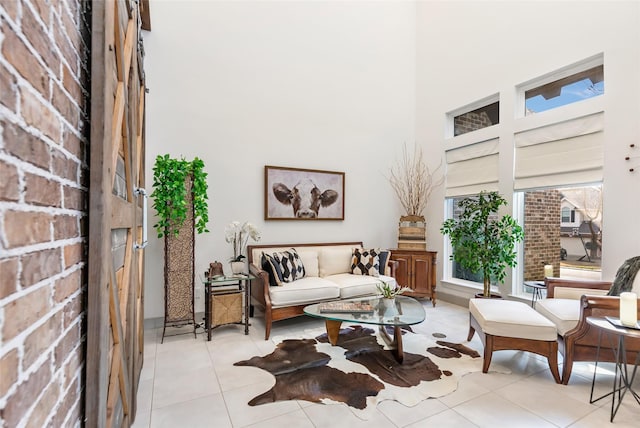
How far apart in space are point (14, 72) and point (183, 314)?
3.30 m

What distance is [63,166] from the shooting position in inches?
31.0

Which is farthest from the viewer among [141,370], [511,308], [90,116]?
[511,308]

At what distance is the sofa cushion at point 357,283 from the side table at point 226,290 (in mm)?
1127

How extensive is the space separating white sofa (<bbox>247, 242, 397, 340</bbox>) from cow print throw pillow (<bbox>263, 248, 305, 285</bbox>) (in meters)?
0.06

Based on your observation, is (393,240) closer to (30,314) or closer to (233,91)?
(233,91)

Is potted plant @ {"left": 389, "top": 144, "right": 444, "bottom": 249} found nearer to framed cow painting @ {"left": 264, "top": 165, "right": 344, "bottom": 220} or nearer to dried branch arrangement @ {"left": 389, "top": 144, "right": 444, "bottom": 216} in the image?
dried branch arrangement @ {"left": 389, "top": 144, "right": 444, "bottom": 216}

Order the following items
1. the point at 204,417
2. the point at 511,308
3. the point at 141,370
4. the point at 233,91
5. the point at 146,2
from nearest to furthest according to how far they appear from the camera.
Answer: the point at 204,417 < the point at 141,370 < the point at 511,308 < the point at 146,2 < the point at 233,91

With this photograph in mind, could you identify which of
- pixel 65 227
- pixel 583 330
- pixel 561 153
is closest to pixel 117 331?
pixel 65 227

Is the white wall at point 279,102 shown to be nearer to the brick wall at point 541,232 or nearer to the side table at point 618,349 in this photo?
the brick wall at point 541,232

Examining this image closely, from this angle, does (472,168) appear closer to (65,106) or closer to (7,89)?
(65,106)

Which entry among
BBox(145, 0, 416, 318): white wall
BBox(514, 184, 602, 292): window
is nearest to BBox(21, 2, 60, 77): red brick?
BBox(145, 0, 416, 318): white wall

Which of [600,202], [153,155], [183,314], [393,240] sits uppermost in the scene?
[153,155]

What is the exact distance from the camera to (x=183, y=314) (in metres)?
3.41

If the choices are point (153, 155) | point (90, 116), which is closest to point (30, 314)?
point (90, 116)
